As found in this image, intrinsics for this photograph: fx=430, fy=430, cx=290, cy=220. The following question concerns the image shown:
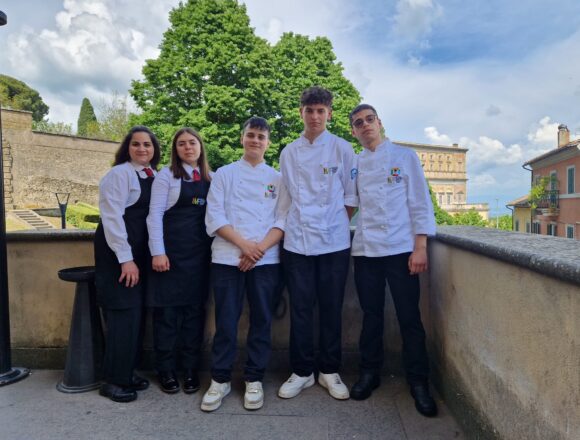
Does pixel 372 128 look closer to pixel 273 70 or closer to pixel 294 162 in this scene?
pixel 294 162

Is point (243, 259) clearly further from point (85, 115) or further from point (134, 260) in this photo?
point (85, 115)

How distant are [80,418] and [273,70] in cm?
2248

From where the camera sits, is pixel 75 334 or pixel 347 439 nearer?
pixel 347 439

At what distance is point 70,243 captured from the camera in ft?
12.2

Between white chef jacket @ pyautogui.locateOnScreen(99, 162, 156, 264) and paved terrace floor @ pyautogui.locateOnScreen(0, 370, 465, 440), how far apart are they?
104 cm

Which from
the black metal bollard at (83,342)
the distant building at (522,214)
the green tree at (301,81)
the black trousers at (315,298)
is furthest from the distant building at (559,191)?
the black metal bollard at (83,342)

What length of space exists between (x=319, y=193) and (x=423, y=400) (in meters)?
1.54

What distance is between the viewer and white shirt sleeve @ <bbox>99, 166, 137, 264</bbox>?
3.01 m

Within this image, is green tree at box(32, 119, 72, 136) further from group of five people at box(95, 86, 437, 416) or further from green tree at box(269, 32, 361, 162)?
group of five people at box(95, 86, 437, 416)

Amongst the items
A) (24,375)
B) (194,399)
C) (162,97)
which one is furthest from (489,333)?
(162,97)

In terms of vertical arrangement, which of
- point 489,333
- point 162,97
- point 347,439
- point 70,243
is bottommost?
point 347,439

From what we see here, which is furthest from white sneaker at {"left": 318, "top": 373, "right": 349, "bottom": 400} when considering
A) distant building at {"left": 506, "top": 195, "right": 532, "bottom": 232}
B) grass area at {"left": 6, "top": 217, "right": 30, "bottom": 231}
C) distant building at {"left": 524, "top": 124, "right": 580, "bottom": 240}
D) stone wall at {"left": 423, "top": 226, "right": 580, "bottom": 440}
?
distant building at {"left": 506, "top": 195, "right": 532, "bottom": 232}

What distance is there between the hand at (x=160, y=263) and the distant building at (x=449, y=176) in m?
83.7

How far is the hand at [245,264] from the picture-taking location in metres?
3.00
